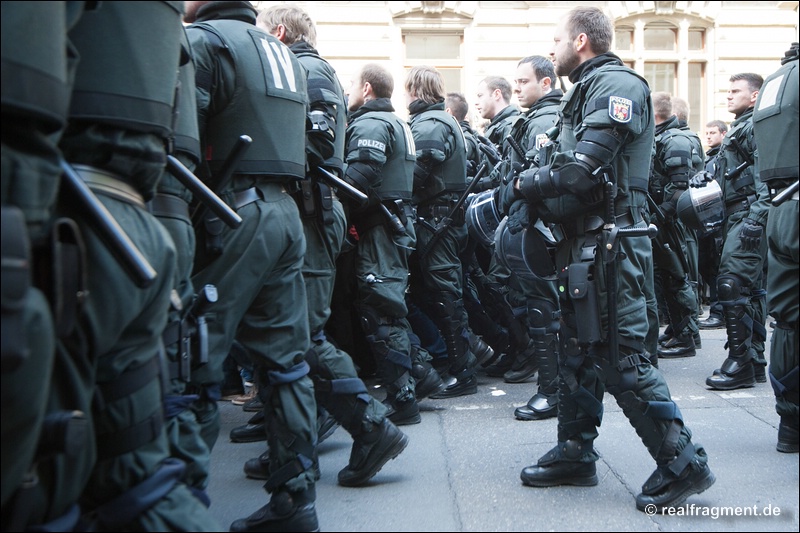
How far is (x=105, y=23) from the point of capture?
1907 millimetres

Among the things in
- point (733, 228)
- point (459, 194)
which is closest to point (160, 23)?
point (459, 194)

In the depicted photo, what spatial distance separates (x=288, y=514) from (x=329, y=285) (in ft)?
3.64

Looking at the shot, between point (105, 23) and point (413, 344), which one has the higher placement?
point (105, 23)

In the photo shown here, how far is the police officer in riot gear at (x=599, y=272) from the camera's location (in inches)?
128

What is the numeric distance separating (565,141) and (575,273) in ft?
2.15

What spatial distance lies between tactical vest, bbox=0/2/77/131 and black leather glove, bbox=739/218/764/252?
15.5 ft

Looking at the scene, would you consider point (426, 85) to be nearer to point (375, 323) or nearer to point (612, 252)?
point (375, 323)

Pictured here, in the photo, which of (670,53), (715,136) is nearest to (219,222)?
(715,136)

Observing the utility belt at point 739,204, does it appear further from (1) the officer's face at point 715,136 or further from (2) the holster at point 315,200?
(2) the holster at point 315,200

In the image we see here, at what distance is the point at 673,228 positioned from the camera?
6.81 m

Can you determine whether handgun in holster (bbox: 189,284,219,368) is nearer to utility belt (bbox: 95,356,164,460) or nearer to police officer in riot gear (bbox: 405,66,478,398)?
utility belt (bbox: 95,356,164,460)

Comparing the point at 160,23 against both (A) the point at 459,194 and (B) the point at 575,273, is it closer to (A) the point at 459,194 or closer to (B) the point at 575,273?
(B) the point at 575,273

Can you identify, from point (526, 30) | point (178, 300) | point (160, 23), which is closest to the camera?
point (160, 23)

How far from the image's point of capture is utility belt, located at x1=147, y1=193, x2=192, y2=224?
2.48 meters
